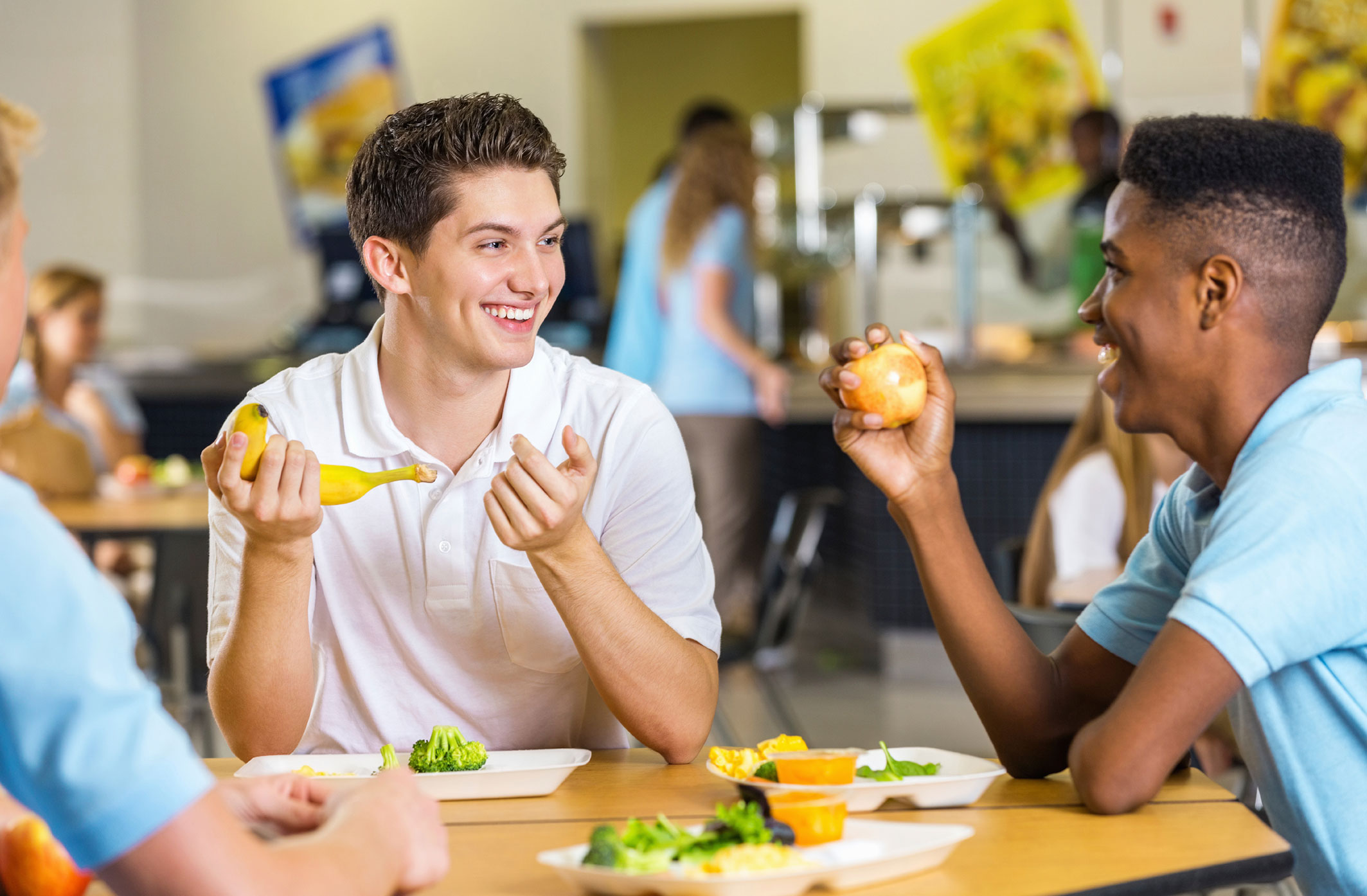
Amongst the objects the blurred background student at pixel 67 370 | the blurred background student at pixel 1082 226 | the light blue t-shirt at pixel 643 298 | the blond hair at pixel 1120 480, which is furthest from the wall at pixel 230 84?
the blond hair at pixel 1120 480

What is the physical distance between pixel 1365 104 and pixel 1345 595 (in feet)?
20.4

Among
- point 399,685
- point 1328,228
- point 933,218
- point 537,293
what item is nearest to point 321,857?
point 399,685

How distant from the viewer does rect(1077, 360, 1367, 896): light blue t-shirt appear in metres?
1.24

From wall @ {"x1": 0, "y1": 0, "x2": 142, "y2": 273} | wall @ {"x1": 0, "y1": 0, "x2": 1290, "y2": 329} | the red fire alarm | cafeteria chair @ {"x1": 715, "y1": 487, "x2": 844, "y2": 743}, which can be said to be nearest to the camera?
cafeteria chair @ {"x1": 715, "y1": 487, "x2": 844, "y2": 743}

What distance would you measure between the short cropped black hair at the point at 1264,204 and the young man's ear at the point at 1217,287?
1 centimetres

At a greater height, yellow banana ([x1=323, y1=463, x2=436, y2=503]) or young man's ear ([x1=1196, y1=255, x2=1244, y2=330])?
young man's ear ([x1=1196, y1=255, x2=1244, y2=330])

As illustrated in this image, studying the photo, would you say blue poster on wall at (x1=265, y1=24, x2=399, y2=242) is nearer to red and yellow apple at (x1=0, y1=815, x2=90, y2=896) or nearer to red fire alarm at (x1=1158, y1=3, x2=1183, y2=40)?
red fire alarm at (x1=1158, y1=3, x2=1183, y2=40)

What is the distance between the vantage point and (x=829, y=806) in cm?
118

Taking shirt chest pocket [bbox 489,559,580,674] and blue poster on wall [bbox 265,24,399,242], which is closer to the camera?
shirt chest pocket [bbox 489,559,580,674]

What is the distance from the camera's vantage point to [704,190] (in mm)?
4797

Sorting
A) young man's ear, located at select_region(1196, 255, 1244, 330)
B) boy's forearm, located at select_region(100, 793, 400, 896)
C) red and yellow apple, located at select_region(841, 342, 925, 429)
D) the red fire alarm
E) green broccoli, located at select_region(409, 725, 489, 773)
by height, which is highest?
the red fire alarm

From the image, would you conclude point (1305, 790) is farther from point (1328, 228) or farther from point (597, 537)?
point (597, 537)

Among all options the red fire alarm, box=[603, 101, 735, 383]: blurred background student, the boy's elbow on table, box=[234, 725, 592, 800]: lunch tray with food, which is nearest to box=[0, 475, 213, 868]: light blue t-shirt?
box=[234, 725, 592, 800]: lunch tray with food

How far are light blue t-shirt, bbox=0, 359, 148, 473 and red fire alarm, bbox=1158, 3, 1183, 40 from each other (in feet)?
17.0
